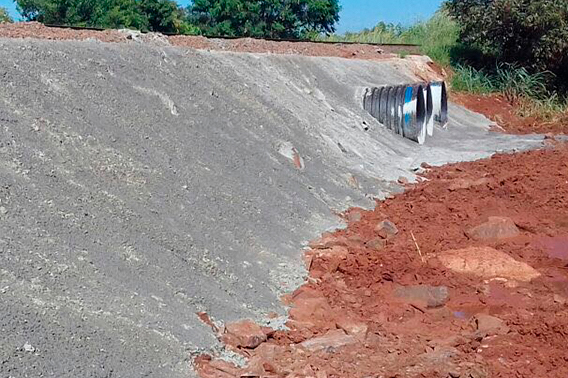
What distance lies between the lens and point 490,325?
255 inches

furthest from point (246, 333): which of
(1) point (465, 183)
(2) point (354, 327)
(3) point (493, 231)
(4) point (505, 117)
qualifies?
(4) point (505, 117)

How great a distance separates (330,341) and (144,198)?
7.83ft

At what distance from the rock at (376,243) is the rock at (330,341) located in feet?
8.60

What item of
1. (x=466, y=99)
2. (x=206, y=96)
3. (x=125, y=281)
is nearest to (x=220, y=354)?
(x=125, y=281)

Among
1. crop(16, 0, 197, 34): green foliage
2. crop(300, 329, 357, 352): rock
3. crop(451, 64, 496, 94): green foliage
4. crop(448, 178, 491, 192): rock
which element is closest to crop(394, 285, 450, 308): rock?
crop(300, 329, 357, 352): rock

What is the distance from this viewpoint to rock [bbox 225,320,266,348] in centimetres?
581

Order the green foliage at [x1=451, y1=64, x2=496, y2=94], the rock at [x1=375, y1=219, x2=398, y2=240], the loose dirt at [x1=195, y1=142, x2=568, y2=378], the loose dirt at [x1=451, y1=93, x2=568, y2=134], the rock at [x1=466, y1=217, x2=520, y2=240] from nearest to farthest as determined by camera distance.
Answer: the loose dirt at [x1=195, y1=142, x2=568, y2=378], the rock at [x1=375, y1=219, x2=398, y2=240], the rock at [x1=466, y1=217, x2=520, y2=240], the loose dirt at [x1=451, y1=93, x2=568, y2=134], the green foliage at [x1=451, y1=64, x2=496, y2=94]

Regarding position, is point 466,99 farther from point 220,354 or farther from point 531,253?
point 220,354

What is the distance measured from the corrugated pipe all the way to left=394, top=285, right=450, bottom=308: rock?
352 inches

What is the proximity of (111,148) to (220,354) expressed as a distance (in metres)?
2.91

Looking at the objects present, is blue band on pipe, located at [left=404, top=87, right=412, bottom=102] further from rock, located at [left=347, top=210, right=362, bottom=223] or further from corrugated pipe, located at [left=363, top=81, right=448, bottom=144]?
rock, located at [left=347, top=210, right=362, bottom=223]

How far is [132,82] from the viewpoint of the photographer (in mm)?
9281

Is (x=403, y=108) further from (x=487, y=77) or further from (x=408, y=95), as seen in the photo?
(x=487, y=77)

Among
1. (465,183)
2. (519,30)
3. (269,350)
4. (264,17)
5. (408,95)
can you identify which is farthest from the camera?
(264,17)
